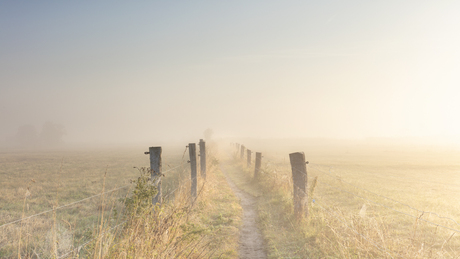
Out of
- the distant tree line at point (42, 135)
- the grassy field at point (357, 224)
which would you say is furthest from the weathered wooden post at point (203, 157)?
the distant tree line at point (42, 135)

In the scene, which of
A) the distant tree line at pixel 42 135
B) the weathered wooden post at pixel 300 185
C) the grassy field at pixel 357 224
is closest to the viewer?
the grassy field at pixel 357 224

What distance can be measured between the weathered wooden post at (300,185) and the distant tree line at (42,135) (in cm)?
16386

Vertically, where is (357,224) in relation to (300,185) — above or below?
below

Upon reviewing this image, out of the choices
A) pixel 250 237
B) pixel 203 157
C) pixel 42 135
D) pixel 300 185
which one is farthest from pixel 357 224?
pixel 42 135

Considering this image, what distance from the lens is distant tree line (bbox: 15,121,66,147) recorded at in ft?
463

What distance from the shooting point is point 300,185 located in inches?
266

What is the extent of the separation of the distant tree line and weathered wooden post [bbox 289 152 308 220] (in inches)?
6451

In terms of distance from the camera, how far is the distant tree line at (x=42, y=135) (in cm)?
14112

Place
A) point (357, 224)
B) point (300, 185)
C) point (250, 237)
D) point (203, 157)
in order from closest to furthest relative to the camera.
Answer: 1. point (357, 224)
2. point (250, 237)
3. point (300, 185)
4. point (203, 157)

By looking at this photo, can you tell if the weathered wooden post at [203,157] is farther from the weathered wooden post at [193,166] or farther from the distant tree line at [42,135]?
the distant tree line at [42,135]

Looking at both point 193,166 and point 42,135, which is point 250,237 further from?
point 42,135

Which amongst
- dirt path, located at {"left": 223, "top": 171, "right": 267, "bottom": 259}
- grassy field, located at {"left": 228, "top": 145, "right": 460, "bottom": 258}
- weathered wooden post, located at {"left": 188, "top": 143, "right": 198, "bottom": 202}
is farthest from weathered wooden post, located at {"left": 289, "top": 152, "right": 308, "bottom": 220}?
weathered wooden post, located at {"left": 188, "top": 143, "right": 198, "bottom": 202}

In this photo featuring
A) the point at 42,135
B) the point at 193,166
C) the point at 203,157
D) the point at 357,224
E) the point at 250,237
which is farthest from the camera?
the point at 42,135

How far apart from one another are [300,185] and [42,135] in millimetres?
173216
